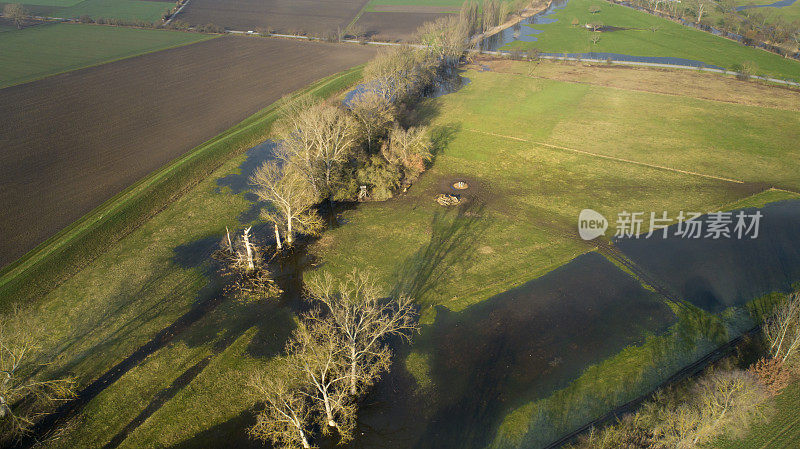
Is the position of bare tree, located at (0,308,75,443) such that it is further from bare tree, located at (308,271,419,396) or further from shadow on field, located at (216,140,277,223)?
shadow on field, located at (216,140,277,223)

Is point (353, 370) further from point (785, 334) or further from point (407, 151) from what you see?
point (407, 151)

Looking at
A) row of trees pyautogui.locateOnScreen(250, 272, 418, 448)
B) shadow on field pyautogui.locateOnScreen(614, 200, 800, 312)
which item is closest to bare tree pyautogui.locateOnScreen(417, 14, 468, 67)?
shadow on field pyautogui.locateOnScreen(614, 200, 800, 312)

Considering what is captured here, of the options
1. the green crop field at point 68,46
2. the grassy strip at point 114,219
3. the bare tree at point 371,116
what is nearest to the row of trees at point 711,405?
the bare tree at point 371,116

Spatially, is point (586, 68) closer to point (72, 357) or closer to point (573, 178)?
point (573, 178)

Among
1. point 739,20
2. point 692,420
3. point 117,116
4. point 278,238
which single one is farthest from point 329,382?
point 739,20

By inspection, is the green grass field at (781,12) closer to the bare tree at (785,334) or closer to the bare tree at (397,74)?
the bare tree at (397,74)
